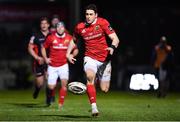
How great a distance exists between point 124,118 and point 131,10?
24498 millimetres

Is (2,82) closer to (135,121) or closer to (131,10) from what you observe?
(131,10)

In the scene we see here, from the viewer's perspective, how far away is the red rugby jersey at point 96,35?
1576 cm

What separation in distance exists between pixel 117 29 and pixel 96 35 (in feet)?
74.5

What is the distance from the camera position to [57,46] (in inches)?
753

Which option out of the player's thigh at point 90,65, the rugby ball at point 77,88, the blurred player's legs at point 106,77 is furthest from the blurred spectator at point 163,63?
the rugby ball at point 77,88

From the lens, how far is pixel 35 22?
3606 centimetres

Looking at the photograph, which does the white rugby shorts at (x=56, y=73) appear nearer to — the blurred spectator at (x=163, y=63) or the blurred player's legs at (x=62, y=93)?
the blurred player's legs at (x=62, y=93)

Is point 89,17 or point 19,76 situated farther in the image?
point 19,76

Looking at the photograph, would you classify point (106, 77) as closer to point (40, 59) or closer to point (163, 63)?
point (40, 59)

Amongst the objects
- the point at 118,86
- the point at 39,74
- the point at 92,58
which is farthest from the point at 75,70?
the point at 92,58

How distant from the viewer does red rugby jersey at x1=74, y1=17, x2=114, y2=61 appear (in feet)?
51.7

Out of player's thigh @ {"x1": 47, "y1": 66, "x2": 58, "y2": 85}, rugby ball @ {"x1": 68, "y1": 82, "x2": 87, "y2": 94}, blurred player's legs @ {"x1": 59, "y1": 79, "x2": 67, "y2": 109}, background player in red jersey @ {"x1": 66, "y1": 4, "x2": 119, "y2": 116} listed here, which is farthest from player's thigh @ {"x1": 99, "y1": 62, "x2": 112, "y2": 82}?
player's thigh @ {"x1": 47, "y1": 66, "x2": 58, "y2": 85}

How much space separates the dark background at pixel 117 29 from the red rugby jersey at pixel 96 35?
591 inches

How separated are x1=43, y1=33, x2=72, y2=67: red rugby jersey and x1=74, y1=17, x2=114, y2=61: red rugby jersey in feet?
9.59
